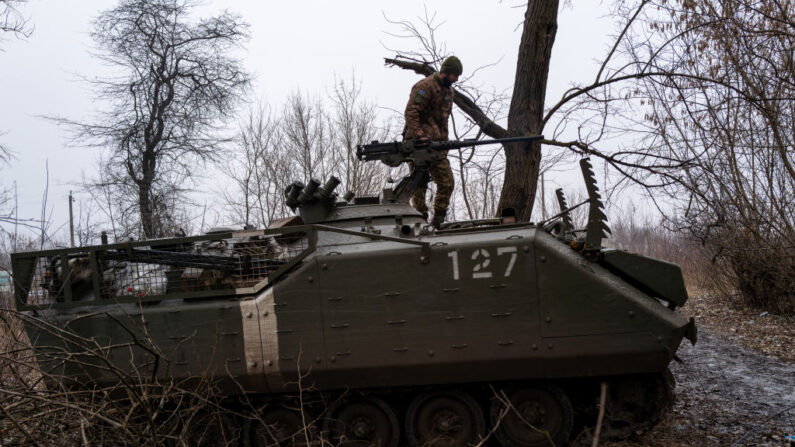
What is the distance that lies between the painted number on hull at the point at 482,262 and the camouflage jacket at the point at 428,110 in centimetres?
275

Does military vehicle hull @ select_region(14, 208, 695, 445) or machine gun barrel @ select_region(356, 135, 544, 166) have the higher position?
machine gun barrel @ select_region(356, 135, 544, 166)

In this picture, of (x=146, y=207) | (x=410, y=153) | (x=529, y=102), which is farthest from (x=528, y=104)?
(x=146, y=207)

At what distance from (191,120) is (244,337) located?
1088 centimetres

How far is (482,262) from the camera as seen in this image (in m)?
5.24

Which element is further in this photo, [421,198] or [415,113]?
[421,198]

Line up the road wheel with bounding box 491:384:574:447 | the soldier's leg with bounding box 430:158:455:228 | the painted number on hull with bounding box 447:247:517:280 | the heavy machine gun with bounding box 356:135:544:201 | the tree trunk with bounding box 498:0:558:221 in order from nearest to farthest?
the painted number on hull with bounding box 447:247:517:280, the road wheel with bounding box 491:384:574:447, the heavy machine gun with bounding box 356:135:544:201, the soldier's leg with bounding box 430:158:455:228, the tree trunk with bounding box 498:0:558:221

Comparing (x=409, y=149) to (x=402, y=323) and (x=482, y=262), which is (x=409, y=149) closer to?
(x=482, y=262)

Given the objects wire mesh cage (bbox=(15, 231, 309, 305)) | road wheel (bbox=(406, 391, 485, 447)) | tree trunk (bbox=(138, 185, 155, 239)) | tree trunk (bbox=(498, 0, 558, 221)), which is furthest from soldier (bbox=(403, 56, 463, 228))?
tree trunk (bbox=(138, 185, 155, 239))

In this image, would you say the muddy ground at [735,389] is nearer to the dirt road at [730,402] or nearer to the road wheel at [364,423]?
the dirt road at [730,402]

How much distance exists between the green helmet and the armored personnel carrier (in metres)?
2.79

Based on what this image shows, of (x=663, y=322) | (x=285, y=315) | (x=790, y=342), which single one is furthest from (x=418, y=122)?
(x=790, y=342)

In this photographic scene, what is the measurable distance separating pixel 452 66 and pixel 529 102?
111 inches

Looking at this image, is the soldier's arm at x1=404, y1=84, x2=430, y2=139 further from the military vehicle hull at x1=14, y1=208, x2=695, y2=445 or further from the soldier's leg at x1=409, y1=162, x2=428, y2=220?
the military vehicle hull at x1=14, y1=208, x2=695, y2=445

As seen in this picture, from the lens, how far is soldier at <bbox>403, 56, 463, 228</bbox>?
745 centimetres
